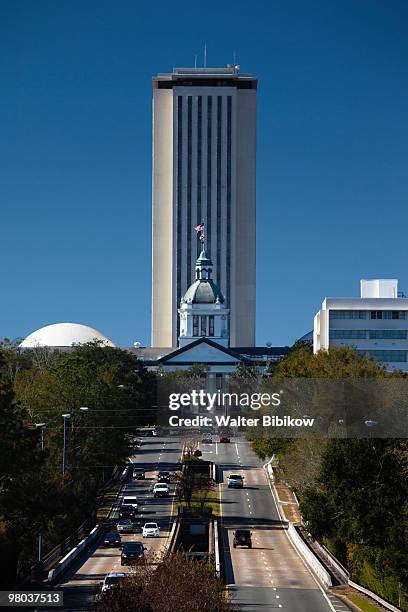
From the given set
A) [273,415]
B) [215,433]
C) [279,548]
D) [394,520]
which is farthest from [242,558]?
[215,433]

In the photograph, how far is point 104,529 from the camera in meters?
95.2

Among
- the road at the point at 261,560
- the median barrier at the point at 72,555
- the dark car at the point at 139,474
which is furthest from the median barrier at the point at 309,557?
the dark car at the point at 139,474

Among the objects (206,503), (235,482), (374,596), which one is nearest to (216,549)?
(374,596)

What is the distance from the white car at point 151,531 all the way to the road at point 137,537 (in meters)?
0.41

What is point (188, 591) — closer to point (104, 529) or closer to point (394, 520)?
point (394, 520)

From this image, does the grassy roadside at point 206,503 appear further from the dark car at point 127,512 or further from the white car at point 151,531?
the white car at point 151,531

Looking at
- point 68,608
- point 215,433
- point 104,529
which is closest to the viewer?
point 68,608

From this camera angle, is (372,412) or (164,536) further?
(164,536)

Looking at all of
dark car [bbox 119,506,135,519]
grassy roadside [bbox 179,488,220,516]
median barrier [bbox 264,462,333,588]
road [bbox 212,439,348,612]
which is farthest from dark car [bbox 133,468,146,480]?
median barrier [bbox 264,462,333,588]

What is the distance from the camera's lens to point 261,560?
8138cm

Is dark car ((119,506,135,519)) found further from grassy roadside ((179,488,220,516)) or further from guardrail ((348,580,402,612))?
guardrail ((348,580,402,612))

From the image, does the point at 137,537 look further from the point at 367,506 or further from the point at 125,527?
the point at 367,506

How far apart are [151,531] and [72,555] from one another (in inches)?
499

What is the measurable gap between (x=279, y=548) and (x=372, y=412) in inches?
469
